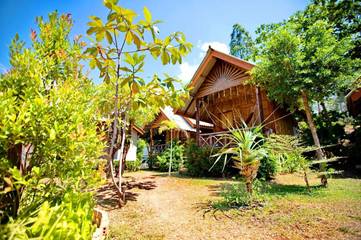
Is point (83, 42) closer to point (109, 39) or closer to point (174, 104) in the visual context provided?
point (109, 39)

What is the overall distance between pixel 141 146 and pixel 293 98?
12.9 m

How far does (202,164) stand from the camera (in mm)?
10008

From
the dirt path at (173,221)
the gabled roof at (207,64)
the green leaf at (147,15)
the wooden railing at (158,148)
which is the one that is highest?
the gabled roof at (207,64)

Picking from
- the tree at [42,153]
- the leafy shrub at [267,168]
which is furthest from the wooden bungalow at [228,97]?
the tree at [42,153]

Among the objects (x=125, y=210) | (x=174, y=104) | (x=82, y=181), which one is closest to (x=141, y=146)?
(x=125, y=210)

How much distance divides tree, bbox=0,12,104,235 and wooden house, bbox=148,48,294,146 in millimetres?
8434

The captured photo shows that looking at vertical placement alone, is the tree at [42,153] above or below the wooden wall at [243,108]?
below

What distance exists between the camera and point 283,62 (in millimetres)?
6906

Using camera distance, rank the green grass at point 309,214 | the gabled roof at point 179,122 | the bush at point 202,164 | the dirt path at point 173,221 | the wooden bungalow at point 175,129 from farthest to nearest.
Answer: the gabled roof at point 179,122 < the wooden bungalow at point 175,129 < the bush at point 202,164 < the dirt path at point 173,221 < the green grass at point 309,214

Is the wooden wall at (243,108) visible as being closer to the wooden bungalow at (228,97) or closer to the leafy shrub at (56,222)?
the wooden bungalow at (228,97)

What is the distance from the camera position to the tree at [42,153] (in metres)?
1.58

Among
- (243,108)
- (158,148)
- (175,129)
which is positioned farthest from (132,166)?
(243,108)

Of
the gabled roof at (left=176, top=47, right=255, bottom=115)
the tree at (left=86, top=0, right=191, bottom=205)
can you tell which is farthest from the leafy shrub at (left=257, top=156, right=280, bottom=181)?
the tree at (left=86, top=0, right=191, bottom=205)

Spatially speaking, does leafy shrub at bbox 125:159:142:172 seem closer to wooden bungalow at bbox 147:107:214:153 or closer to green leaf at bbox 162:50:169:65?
wooden bungalow at bbox 147:107:214:153
